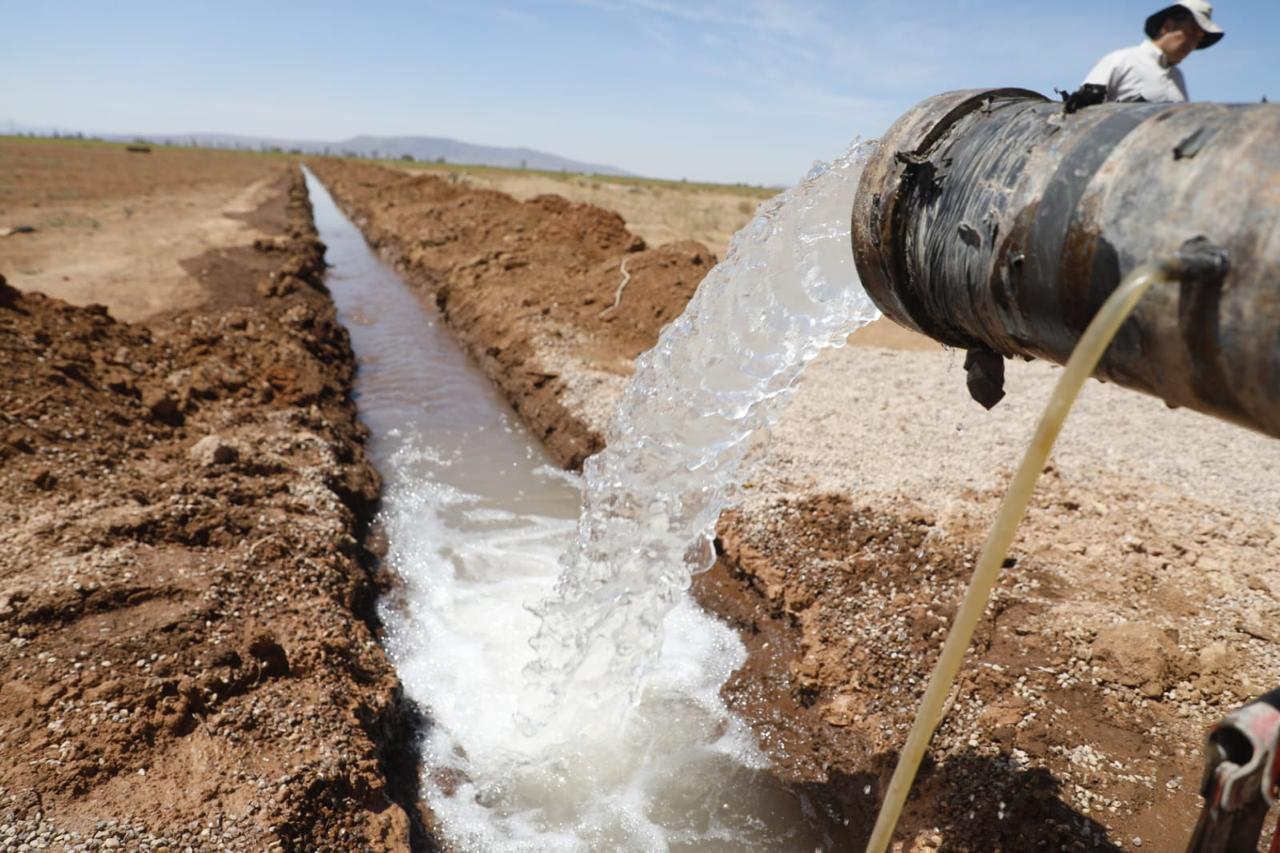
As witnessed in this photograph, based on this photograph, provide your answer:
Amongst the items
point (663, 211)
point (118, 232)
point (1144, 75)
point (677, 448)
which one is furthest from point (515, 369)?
point (663, 211)

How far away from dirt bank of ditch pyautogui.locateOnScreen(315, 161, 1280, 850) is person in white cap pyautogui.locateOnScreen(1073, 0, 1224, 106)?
115 inches

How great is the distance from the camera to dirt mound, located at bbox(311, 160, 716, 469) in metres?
9.49

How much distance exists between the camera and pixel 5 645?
12.2ft

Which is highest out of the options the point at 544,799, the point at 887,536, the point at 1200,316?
the point at 1200,316

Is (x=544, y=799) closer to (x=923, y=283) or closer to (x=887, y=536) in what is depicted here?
(x=887, y=536)

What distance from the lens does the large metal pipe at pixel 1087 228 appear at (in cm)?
143

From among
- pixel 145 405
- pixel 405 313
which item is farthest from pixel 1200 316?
pixel 405 313

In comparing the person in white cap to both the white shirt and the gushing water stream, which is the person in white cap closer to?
the white shirt

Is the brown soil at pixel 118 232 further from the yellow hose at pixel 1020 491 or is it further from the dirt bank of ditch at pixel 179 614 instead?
the yellow hose at pixel 1020 491

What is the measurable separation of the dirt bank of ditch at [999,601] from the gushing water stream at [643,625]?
1.33 ft

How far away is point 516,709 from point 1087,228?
4.45 meters

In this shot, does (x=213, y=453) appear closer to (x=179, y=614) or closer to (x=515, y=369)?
(x=179, y=614)

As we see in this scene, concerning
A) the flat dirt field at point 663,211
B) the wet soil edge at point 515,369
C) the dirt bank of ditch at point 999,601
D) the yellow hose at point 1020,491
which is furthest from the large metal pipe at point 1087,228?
the flat dirt field at point 663,211

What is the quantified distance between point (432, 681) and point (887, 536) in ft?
11.0
